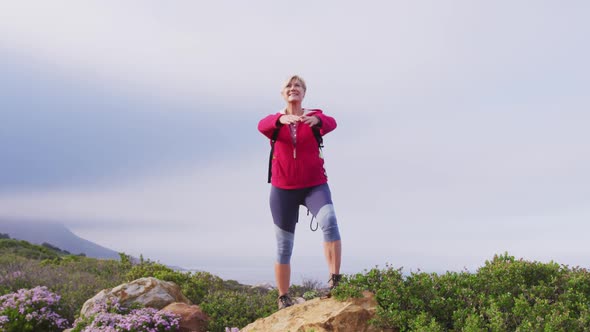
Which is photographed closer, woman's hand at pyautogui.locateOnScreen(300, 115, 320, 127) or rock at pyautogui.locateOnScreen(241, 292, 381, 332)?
rock at pyautogui.locateOnScreen(241, 292, 381, 332)

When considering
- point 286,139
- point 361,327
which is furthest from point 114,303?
point 361,327

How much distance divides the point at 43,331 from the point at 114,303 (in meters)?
1.91

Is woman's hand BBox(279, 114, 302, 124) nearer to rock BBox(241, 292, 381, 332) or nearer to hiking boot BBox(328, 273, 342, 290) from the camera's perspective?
hiking boot BBox(328, 273, 342, 290)

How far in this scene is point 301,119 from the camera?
7.75 meters

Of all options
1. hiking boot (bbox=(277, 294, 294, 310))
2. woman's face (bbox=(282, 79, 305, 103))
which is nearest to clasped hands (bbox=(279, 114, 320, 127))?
woman's face (bbox=(282, 79, 305, 103))

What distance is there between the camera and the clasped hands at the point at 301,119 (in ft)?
25.4

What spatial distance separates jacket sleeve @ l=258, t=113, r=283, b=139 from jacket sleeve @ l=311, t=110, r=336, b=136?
58cm

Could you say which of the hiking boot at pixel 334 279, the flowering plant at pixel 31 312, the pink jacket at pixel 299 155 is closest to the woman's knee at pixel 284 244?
the pink jacket at pixel 299 155

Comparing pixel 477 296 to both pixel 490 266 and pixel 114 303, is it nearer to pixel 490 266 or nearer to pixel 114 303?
pixel 490 266

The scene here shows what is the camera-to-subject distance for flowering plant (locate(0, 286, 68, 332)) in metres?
A: 9.80

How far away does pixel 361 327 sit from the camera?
654cm

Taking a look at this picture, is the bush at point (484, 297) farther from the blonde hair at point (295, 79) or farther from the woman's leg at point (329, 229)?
the blonde hair at point (295, 79)

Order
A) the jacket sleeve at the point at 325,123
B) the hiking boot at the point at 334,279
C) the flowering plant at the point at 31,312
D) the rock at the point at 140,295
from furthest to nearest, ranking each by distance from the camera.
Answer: the flowering plant at the point at 31,312
the rock at the point at 140,295
the jacket sleeve at the point at 325,123
the hiking boot at the point at 334,279

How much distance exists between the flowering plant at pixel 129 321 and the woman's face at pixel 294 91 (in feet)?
12.9
